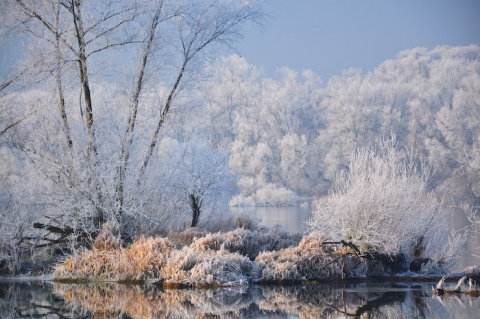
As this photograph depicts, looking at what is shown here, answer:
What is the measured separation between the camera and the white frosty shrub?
1314cm

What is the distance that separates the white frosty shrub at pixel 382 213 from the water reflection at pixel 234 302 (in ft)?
4.00

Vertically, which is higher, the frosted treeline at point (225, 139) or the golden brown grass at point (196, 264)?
the frosted treeline at point (225, 139)

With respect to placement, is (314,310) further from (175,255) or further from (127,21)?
(127,21)

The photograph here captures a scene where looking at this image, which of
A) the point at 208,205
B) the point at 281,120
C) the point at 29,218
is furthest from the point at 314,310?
the point at 281,120

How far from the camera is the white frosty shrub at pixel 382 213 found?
13.1 metres

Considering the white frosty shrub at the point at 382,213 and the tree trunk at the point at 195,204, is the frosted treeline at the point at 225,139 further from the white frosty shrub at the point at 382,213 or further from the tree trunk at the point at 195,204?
the white frosty shrub at the point at 382,213

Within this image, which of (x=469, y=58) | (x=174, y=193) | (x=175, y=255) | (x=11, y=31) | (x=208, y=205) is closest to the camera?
(x=175, y=255)

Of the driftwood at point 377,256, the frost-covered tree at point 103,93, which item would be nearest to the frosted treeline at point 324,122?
the frost-covered tree at point 103,93

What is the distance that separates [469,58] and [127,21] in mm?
63047

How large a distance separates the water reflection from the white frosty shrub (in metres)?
1.22

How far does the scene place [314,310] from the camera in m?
9.62

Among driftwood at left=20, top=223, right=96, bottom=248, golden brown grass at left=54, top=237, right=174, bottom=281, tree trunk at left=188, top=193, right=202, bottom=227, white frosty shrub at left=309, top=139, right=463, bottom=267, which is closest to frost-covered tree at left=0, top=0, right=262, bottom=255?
driftwood at left=20, top=223, right=96, bottom=248

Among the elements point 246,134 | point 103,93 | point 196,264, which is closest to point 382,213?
point 196,264

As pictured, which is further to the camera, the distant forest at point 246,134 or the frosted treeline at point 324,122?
the frosted treeline at point 324,122
